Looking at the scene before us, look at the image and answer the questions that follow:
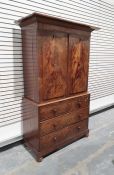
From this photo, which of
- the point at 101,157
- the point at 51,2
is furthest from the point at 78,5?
the point at 101,157

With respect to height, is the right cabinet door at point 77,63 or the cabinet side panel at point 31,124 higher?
the right cabinet door at point 77,63

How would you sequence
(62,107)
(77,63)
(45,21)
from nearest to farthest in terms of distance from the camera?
(45,21), (62,107), (77,63)

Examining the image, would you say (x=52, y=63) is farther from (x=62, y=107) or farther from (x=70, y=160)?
(x=70, y=160)

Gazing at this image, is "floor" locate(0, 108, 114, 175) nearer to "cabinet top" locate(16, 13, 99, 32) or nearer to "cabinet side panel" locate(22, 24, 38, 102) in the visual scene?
"cabinet side panel" locate(22, 24, 38, 102)

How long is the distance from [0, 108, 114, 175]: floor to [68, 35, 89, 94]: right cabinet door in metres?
0.94

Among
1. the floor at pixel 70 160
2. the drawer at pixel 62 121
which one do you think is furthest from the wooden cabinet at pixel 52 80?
the floor at pixel 70 160

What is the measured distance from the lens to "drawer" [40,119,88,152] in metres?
2.52

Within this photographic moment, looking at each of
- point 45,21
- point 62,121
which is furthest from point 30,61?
point 62,121

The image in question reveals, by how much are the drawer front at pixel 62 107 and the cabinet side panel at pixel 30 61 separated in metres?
0.20

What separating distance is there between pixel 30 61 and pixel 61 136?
1.25 m

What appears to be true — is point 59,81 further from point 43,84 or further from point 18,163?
point 18,163

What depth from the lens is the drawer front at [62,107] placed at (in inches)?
95.3

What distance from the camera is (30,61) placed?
247 cm

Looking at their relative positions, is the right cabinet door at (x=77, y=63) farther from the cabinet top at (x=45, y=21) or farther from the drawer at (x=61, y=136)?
the drawer at (x=61, y=136)
